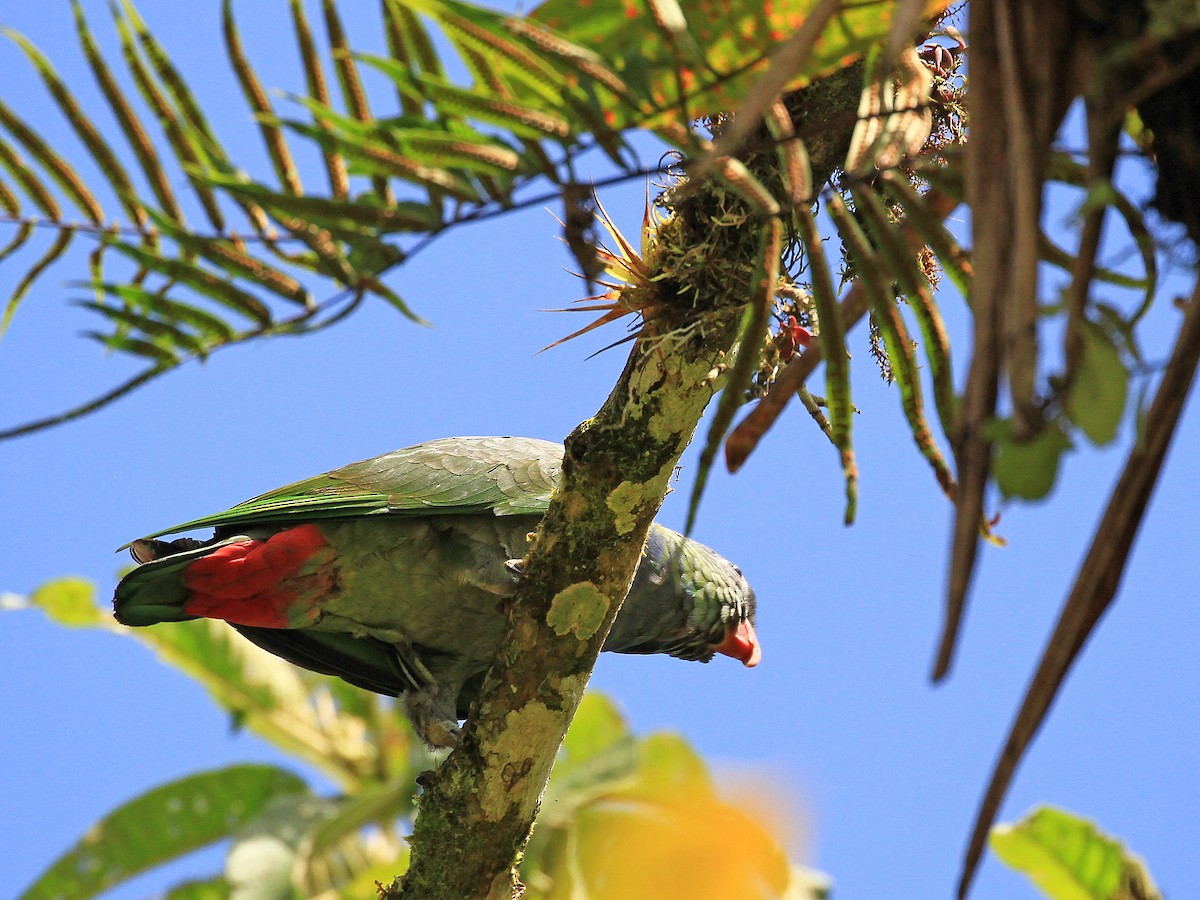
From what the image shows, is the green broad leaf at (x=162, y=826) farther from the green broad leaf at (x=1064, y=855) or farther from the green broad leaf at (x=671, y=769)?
the green broad leaf at (x=1064, y=855)

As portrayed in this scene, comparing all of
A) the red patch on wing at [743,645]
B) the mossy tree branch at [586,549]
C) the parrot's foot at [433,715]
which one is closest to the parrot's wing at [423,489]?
the mossy tree branch at [586,549]

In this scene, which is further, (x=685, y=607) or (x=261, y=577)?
(x=685, y=607)

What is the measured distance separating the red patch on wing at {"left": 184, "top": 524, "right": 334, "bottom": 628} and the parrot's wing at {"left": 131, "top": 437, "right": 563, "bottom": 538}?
0.29 feet

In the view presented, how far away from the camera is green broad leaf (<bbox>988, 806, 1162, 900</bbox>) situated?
3143 millimetres

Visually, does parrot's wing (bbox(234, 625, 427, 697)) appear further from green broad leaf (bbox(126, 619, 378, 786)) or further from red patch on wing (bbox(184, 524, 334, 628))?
green broad leaf (bbox(126, 619, 378, 786))

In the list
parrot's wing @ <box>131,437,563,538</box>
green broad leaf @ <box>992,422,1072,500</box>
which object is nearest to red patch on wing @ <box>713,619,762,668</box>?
parrot's wing @ <box>131,437,563,538</box>

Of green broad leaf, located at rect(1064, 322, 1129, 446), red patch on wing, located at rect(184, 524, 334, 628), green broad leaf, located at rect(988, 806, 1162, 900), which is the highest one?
red patch on wing, located at rect(184, 524, 334, 628)

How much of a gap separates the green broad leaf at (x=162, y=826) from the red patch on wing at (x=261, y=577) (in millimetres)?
1786

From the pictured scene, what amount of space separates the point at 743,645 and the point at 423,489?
4.42 ft

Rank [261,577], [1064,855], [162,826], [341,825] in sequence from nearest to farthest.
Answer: [1064,855]
[261,577]
[341,825]
[162,826]

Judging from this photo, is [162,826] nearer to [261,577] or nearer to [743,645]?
[261,577]

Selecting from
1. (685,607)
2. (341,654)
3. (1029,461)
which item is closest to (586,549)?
(685,607)

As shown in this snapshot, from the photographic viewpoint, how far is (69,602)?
5.02 m

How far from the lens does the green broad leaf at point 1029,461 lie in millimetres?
950
